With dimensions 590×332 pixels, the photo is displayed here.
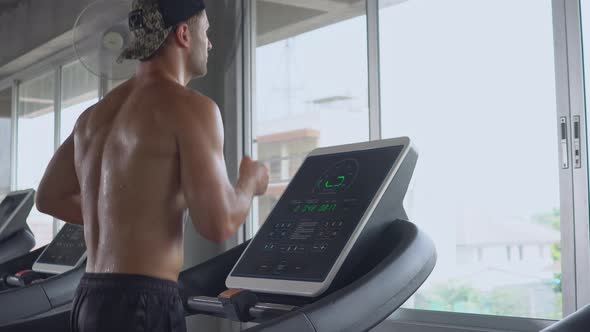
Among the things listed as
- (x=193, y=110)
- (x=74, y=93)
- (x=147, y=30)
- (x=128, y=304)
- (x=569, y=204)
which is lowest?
(x=128, y=304)

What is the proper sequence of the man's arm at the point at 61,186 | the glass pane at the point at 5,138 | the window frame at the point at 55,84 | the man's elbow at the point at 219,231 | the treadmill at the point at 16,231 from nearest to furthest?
the man's elbow at the point at 219,231
the man's arm at the point at 61,186
the treadmill at the point at 16,231
the window frame at the point at 55,84
the glass pane at the point at 5,138

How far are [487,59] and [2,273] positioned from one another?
2527 mm

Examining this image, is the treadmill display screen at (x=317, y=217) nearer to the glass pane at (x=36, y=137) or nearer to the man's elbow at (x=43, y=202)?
the man's elbow at (x=43, y=202)

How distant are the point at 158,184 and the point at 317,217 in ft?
1.23

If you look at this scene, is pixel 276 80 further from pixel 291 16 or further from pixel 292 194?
pixel 292 194

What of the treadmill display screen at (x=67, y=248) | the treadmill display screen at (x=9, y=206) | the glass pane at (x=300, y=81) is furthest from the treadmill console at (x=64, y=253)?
the glass pane at (x=300, y=81)

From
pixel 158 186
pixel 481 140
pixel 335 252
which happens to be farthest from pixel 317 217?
pixel 481 140

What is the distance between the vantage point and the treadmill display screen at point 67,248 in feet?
10.9

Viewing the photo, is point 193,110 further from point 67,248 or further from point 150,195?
point 67,248

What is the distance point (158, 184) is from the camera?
62.9 inches

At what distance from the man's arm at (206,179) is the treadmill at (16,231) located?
2.79 metres

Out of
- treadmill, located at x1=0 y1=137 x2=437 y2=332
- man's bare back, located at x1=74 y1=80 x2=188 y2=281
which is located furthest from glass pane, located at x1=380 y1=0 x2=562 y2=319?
man's bare back, located at x1=74 y1=80 x2=188 y2=281

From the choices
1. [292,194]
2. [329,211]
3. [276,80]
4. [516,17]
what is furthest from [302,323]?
[276,80]

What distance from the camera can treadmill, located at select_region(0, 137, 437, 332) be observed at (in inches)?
56.8
